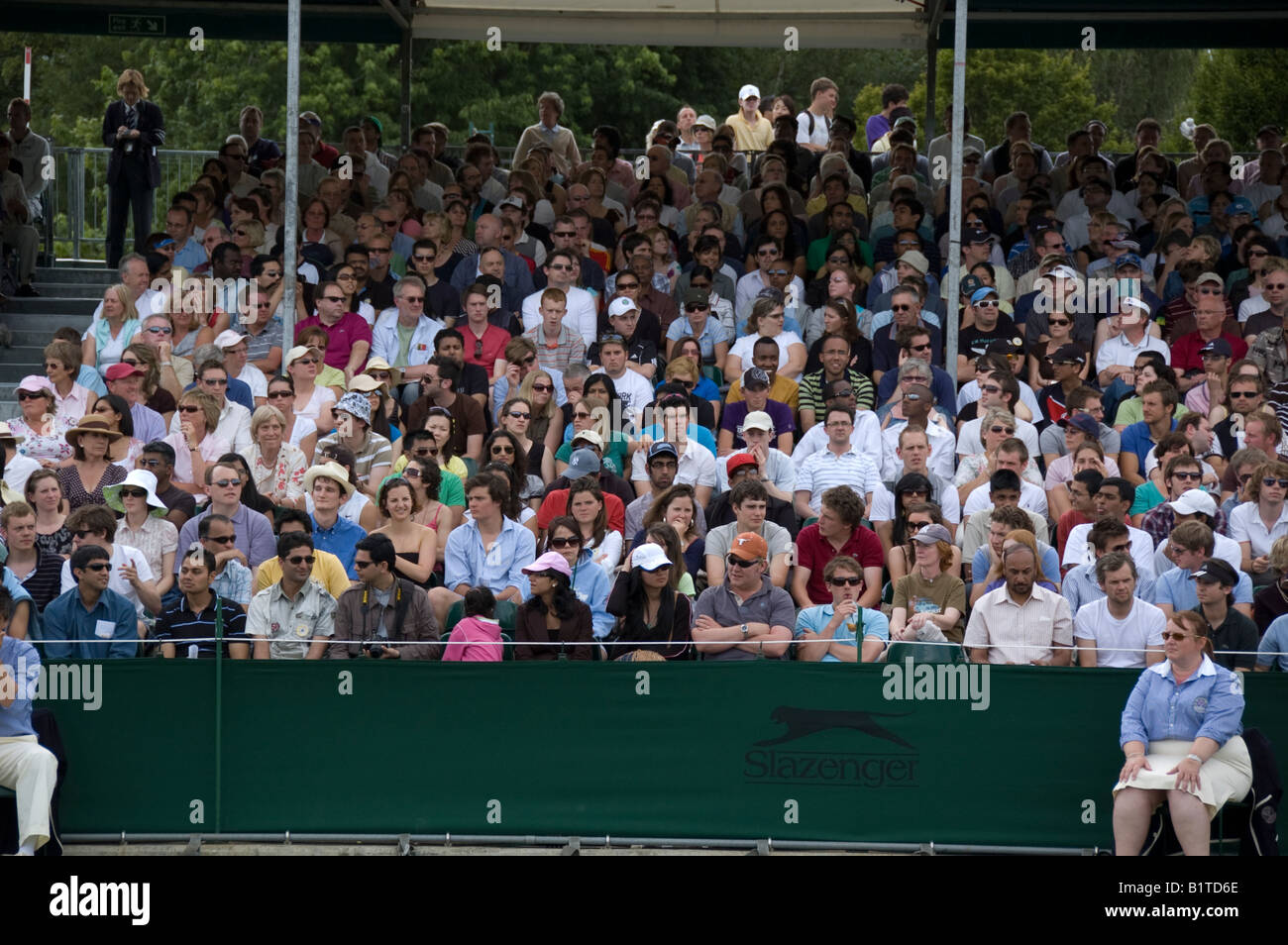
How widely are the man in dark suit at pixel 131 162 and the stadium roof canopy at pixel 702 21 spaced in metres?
1.57

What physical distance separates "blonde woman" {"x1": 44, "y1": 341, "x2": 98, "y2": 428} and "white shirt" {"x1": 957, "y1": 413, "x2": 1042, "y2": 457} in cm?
684

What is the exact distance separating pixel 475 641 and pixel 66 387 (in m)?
5.24

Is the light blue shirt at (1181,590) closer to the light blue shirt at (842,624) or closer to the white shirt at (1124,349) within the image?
the light blue shirt at (842,624)

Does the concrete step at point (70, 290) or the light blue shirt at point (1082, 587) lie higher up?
the concrete step at point (70, 290)

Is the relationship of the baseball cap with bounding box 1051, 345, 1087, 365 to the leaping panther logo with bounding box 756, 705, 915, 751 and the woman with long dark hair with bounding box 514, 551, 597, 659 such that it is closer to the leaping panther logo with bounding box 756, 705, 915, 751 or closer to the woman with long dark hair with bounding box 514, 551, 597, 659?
the leaping panther logo with bounding box 756, 705, 915, 751

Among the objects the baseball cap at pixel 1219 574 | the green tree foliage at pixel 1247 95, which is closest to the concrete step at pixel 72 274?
the baseball cap at pixel 1219 574

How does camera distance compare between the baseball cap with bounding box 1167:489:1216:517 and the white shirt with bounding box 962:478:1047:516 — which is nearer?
the baseball cap with bounding box 1167:489:1216:517

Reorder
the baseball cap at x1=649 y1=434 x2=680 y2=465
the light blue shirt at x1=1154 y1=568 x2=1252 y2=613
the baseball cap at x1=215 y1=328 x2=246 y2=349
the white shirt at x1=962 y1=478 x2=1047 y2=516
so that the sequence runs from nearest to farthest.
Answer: the light blue shirt at x1=1154 y1=568 x2=1252 y2=613, the white shirt at x1=962 y1=478 x2=1047 y2=516, the baseball cap at x1=649 y1=434 x2=680 y2=465, the baseball cap at x1=215 y1=328 x2=246 y2=349

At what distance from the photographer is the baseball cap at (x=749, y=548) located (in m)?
11.2

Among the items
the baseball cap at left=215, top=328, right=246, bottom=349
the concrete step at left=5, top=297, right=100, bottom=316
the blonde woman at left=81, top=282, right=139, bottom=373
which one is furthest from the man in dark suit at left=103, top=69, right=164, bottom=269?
the baseball cap at left=215, top=328, right=246, bottom=349

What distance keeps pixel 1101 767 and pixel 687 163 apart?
12.6 meters

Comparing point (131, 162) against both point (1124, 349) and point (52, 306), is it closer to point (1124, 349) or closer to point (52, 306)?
point (52, 306)

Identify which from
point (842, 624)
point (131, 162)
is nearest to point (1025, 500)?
point (842, 624)

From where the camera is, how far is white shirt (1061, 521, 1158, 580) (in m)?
11.8
